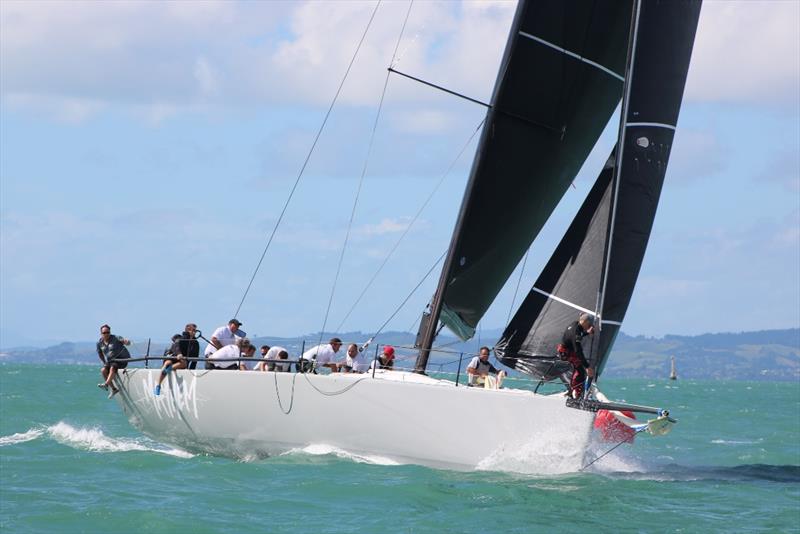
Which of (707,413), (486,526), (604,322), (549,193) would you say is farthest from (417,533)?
(707,413)

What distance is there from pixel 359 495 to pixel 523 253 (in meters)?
4.09

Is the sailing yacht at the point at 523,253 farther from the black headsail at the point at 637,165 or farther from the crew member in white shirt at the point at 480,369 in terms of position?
the crew member in white shirt at the point at 480,369

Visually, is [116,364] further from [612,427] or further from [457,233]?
[612,427]

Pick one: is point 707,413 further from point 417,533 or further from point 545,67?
point 417,533

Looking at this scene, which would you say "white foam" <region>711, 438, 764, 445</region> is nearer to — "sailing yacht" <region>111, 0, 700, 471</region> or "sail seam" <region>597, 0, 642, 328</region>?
"sailing yacht" <region>111, 0, 700, 471</region>

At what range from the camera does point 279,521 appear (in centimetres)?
1230

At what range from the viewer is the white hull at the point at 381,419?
14.0m

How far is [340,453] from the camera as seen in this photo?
15.3m

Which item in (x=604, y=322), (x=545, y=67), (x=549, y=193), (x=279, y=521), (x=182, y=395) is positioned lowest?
(x=279, y=521)

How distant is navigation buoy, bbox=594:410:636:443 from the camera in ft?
47.9

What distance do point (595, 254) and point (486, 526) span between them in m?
4.22

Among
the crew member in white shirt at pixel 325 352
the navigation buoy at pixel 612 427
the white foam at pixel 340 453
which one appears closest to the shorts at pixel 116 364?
the crew member in white shirt at pixel 325 352

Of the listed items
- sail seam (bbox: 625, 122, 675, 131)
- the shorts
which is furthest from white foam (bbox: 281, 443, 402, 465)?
sail seam (bbox: 625, 122, 675, 131)

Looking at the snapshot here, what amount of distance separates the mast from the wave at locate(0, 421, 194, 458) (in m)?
4.02
